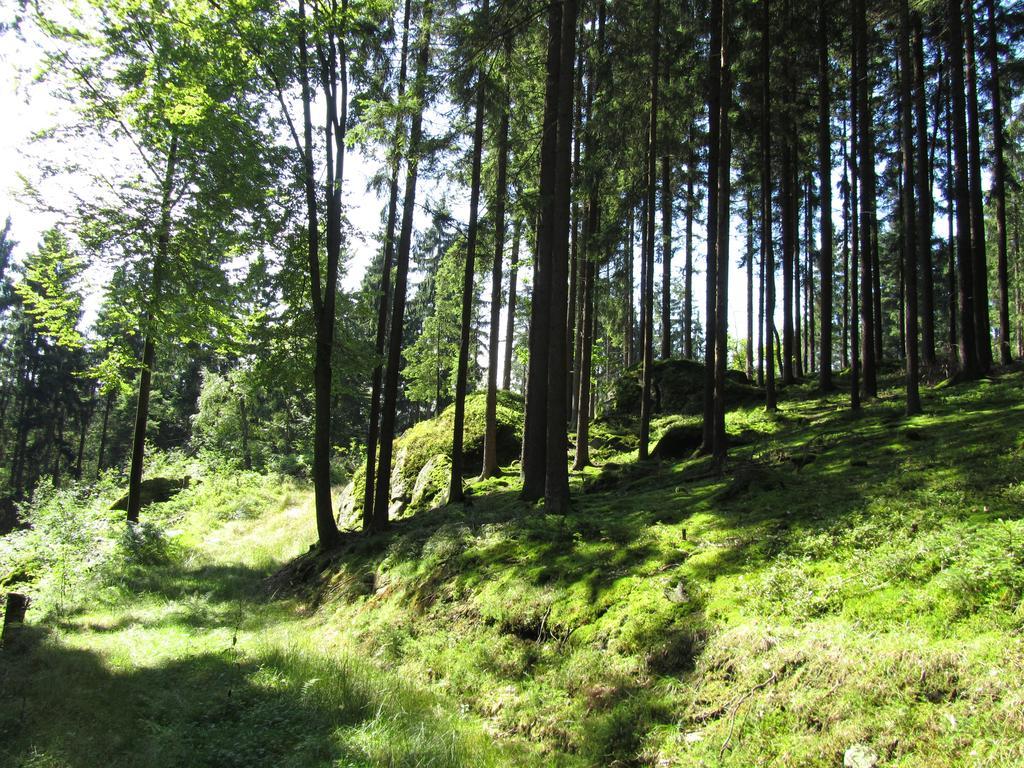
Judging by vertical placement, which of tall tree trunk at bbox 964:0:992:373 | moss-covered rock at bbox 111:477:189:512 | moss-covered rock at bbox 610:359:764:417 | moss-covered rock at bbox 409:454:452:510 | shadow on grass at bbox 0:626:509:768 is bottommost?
shadow on grass at bbox 0:626:509:768

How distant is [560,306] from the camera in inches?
391

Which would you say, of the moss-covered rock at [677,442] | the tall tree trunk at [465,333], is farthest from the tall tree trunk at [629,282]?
the moss-covered rock at [677,442]

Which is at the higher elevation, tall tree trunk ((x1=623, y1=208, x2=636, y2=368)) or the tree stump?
tall tree trunk ((x1=623, y1=208, x2=636, y2=368))

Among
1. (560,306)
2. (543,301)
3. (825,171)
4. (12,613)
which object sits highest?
(825,171)

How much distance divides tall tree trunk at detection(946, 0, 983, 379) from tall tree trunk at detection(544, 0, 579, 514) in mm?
9439

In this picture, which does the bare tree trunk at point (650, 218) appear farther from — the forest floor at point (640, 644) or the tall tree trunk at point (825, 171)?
the tall tree trunk at point (825, 171)

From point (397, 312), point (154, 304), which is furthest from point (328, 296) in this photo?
point (154, 304)

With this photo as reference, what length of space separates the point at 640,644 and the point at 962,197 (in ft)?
50.0

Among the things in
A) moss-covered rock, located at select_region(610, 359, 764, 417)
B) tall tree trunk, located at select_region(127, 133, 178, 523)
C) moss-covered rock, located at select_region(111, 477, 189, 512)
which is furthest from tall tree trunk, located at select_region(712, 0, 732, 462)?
moss-covered rock, located at select_region(111, 477, 189, 512)

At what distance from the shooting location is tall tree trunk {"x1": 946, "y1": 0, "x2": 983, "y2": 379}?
43.0ft

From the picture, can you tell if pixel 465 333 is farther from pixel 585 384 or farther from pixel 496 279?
pixel 585 384

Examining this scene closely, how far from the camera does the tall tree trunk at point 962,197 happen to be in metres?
13.1

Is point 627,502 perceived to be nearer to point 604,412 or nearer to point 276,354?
point 276,354

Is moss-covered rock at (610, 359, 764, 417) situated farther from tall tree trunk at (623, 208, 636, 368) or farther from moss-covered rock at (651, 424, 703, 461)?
Answer: moss-covered rock at (651, 424, 703, 461)
